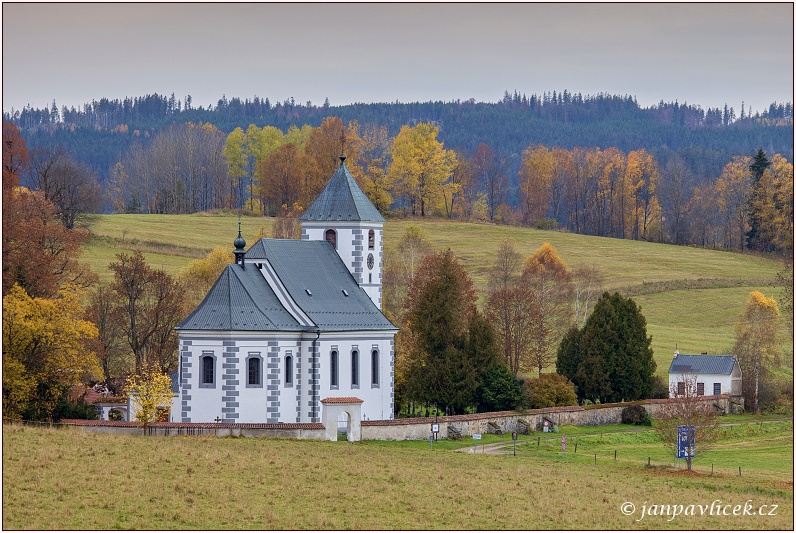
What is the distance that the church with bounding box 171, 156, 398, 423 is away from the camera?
5881 centimetres

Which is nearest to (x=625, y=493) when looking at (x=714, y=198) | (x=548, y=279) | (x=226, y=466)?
(x=226, y=466)

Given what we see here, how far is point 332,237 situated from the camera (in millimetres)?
67875

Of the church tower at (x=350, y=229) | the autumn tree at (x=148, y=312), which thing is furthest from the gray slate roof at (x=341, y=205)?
the autumn tree at (x=148, y=312)

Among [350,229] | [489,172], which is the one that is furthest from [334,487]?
[489,172]

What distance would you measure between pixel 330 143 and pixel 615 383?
218 ft

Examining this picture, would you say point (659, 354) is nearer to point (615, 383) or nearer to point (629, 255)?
point (615, 383)

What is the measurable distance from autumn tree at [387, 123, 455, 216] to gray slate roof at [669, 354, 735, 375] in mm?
61586

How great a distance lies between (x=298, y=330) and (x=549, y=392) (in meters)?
14.8

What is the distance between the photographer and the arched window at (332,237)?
67.8m

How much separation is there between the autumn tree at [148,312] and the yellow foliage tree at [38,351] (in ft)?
40.7

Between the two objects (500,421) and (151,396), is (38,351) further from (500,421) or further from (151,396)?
(500,421)

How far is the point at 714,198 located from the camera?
519 ft

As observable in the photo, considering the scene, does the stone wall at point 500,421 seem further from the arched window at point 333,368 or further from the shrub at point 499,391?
the arched window at point 333,368

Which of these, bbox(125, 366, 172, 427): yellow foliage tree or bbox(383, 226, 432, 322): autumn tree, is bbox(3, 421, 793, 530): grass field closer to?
bbox(125, 366, 172, 427): yellow foliage tree
